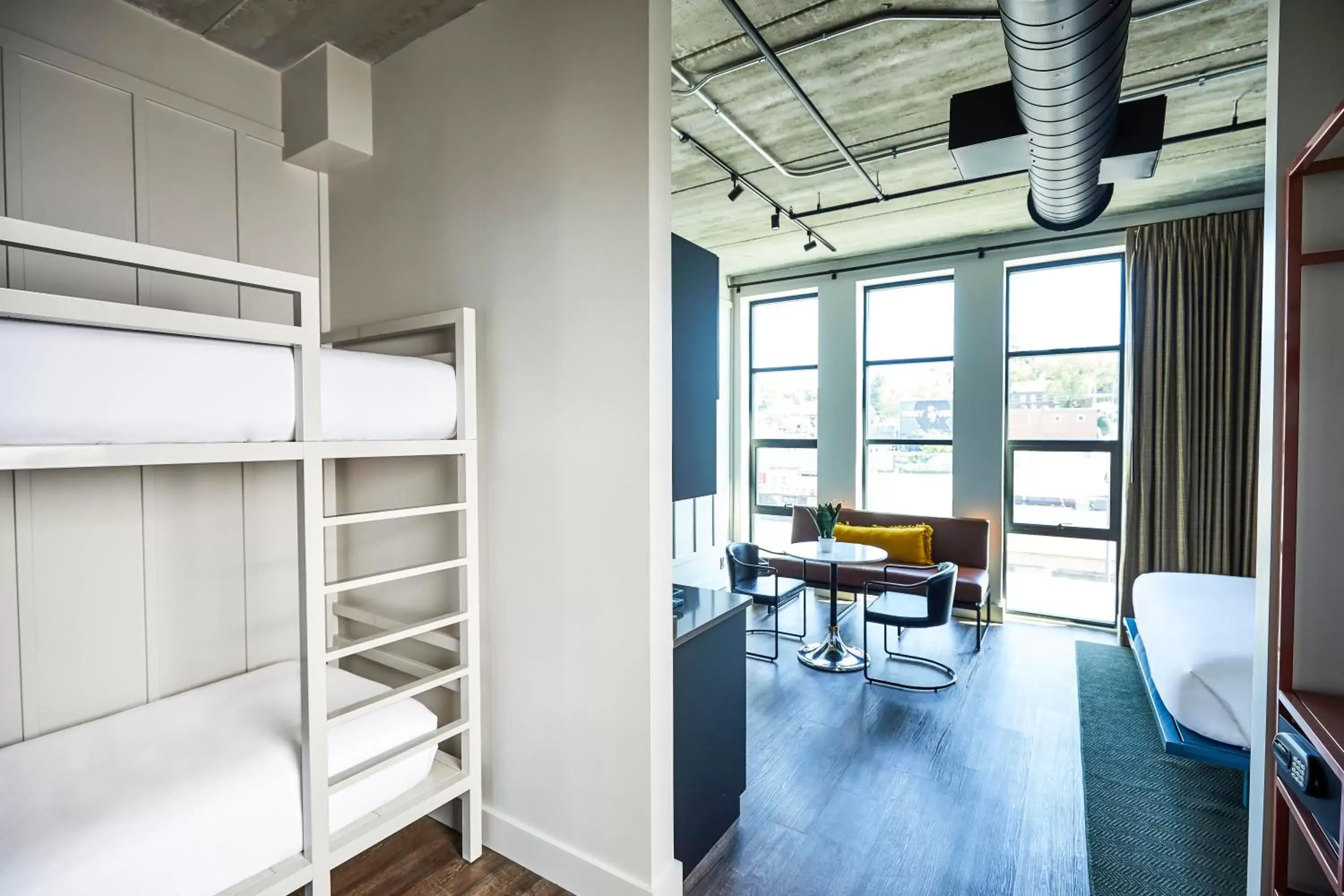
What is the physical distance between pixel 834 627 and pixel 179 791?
3.64 m

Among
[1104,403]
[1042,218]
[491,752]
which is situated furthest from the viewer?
[1104,403]

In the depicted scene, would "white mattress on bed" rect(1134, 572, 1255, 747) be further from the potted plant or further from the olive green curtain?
the potted plant

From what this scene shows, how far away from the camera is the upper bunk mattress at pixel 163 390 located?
4.14 ft

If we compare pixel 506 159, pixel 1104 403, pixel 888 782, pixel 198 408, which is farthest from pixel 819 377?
pixel 198 408

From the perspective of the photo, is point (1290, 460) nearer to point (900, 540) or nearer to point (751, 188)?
point (751, 188)

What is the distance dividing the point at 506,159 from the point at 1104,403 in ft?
16.0

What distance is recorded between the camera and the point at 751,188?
4098 millimetres

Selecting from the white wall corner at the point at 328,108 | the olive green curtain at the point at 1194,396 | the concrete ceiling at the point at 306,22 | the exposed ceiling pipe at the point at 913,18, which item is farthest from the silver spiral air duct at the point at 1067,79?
the white wall corner at the point at 328,108

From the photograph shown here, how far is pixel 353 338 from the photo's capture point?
245cm

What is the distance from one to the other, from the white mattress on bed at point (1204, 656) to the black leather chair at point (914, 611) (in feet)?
3.18

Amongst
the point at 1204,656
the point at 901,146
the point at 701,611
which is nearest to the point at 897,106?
the point at 901,146

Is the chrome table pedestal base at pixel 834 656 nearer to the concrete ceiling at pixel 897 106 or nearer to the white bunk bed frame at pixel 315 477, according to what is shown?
the white bunk bed frame at pixel 315 477

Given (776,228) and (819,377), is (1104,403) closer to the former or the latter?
(819,377)

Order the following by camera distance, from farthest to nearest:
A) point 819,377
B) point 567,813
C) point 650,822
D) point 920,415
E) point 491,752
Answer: point 819,377
point 920,415
point 491,752
point 567,813
point 650,822
